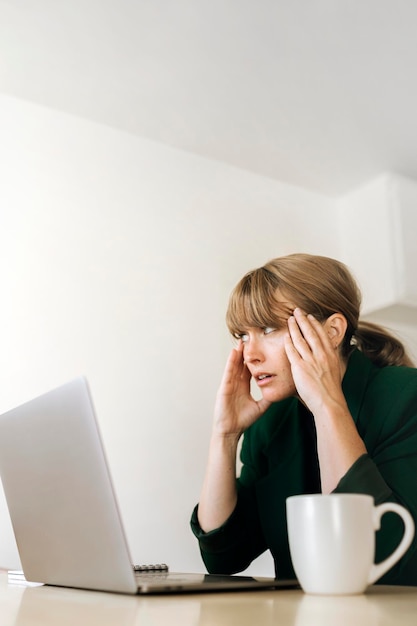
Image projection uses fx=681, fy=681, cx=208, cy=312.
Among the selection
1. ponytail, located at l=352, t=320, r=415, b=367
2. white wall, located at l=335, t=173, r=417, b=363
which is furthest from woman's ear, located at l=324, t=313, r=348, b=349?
white wall, located at l=335, t=173, r=417, b=363

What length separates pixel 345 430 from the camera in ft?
3.51

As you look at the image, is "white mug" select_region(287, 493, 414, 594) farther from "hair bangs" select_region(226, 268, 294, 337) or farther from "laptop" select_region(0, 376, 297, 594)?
"hair bangs" select_region(226, 268, 294, 337)

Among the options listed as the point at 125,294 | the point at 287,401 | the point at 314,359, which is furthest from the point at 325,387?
the point at 125,294

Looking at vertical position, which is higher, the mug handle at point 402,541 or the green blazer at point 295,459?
the mug handle at point 402,541

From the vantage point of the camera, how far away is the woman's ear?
1.37 meters

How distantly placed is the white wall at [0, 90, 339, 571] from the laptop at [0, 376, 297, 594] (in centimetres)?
72

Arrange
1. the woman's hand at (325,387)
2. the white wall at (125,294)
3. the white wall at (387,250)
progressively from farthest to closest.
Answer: the white wall at (387,250), the white wall at (125,294), the woman's hand at (325,387)

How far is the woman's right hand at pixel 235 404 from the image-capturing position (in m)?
1.38

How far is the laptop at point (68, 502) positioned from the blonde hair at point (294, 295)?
1.97ft

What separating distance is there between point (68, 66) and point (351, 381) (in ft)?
3.56

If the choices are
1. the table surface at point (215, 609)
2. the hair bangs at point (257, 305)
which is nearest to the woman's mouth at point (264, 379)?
the hair bangs at point (257, 305)

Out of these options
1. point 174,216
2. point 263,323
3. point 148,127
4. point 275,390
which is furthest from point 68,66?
point 275,390

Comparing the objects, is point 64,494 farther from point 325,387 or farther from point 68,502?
point 325,387

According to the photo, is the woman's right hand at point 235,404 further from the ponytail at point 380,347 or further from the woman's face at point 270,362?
the ponytail at point 380,347
